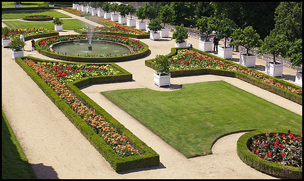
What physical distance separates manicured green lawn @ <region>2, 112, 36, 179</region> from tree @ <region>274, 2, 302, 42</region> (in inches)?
1424

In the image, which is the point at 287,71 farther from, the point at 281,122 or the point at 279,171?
the point at 279,171

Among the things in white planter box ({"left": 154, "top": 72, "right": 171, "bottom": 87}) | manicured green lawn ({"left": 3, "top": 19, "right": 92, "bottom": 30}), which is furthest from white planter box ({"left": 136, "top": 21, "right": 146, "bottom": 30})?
white planter box ({"left": 154, "top": 72, "right": 171, "bottom": 87})

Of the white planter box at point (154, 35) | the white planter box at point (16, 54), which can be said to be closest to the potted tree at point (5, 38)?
the white planter box at point (16, 54)

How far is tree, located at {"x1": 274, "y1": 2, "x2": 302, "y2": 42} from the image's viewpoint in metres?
44.2

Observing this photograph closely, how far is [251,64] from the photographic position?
108 ft

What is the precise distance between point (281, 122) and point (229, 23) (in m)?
19.0

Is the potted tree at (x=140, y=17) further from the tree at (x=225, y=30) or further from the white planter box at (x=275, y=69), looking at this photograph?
the white planter box at (x=275, y=69)

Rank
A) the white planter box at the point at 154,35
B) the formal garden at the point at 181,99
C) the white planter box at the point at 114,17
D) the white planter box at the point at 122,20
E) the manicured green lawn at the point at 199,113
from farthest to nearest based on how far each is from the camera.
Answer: the white planter box at the point at 114,17 < the white planter box at the point at 122,20 < the white planter box at the point at 154,35 < the manicured green lawn at the point at 199,113 < the formal garden at the point at 181,99

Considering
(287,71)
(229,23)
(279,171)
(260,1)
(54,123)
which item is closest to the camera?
(279,171)

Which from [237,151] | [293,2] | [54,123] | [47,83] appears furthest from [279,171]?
[293,2]

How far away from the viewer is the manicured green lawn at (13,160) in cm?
1406

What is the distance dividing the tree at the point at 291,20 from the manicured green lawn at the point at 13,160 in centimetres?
3616

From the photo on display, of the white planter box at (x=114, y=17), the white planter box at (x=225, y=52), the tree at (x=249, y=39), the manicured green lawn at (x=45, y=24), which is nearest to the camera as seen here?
the tree at (x=249, y=39)

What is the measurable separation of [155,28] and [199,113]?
79.2 feet
